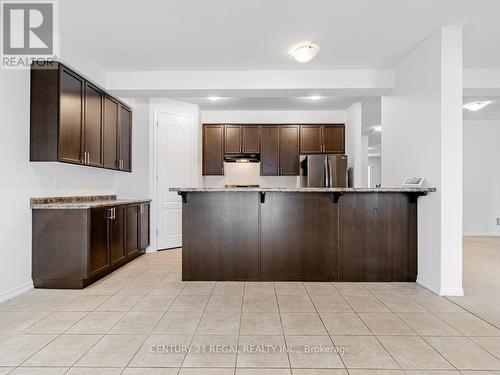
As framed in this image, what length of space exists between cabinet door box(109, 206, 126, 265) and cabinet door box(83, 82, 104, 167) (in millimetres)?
710

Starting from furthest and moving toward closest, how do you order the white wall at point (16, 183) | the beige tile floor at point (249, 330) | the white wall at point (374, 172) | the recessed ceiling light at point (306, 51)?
the white wall at point (374, 172) → the recessed ceiling light at point (306, 51) → the white wall at point (16, 183) → the beige tile floor at point (249, 330)

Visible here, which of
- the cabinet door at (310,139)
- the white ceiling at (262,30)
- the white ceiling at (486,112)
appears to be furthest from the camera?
the cabinet door at (310,139)

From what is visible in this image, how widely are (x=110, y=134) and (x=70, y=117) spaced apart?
1.03 meters

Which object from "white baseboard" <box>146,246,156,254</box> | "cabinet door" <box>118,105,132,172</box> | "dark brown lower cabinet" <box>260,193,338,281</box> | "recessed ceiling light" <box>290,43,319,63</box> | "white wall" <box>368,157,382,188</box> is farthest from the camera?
"white wall" <box>368,157,382,188</box>

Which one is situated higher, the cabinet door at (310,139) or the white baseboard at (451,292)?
the cabinet door at (310,139)

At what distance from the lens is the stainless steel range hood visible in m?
6.07

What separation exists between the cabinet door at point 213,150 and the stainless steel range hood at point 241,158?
0.43ft

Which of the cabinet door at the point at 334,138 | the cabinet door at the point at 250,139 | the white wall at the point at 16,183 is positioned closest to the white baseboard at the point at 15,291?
the white wall at the point at 16,183

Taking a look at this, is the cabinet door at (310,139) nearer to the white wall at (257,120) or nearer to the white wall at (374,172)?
the white wall at (257,120)

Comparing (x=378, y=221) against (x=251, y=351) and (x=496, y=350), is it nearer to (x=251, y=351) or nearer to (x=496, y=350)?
(x=496, y=350)

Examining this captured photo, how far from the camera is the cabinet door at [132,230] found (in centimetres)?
421

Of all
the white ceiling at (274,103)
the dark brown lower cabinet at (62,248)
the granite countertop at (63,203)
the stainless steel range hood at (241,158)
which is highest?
the white ceiling at (274,103)

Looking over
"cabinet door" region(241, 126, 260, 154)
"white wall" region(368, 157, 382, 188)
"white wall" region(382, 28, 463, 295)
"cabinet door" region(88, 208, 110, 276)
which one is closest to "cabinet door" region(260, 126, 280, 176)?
"cabinet door" region(241, 126, 260, 154)

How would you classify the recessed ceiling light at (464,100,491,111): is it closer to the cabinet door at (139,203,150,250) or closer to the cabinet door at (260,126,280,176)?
the cabinet door at (260,126,280,176)
